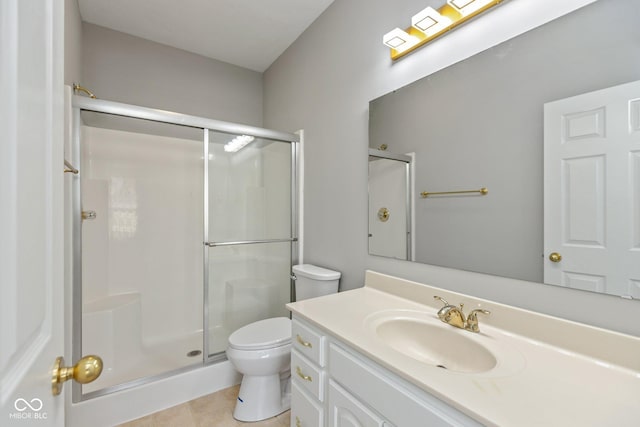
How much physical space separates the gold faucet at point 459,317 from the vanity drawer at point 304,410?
613 millimetres

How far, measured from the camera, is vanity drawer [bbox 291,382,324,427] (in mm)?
1144

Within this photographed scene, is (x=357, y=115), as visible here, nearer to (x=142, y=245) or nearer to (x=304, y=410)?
(x=304, y=410)

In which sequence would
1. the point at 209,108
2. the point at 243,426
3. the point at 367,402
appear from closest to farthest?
the point at 367,402 → the point at 243,426 → the point at 209,108

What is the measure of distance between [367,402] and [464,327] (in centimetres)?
47

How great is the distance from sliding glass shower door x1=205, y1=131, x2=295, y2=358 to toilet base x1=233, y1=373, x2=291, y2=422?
1.47 feet

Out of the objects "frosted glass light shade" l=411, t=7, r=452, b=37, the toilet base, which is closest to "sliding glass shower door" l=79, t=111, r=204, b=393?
the toilet base

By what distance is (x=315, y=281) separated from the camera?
1.91 meters

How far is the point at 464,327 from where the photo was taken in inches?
42.9

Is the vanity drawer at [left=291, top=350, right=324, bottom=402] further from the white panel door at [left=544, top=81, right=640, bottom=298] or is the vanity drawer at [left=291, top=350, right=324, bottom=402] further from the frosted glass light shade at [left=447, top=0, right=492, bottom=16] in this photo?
the frosted glass light shade at [left=447, top=0, right=492, bottom=16]

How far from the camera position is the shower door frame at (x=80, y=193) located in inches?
60.6

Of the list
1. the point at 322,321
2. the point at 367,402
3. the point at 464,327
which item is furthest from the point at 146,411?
the point at 464,327

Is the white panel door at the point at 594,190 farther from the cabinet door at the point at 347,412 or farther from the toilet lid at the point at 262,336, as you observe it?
the toilet lid at the point at 262,336

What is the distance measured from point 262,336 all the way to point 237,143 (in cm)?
136

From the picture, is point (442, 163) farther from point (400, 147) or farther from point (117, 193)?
point (117, 193)
